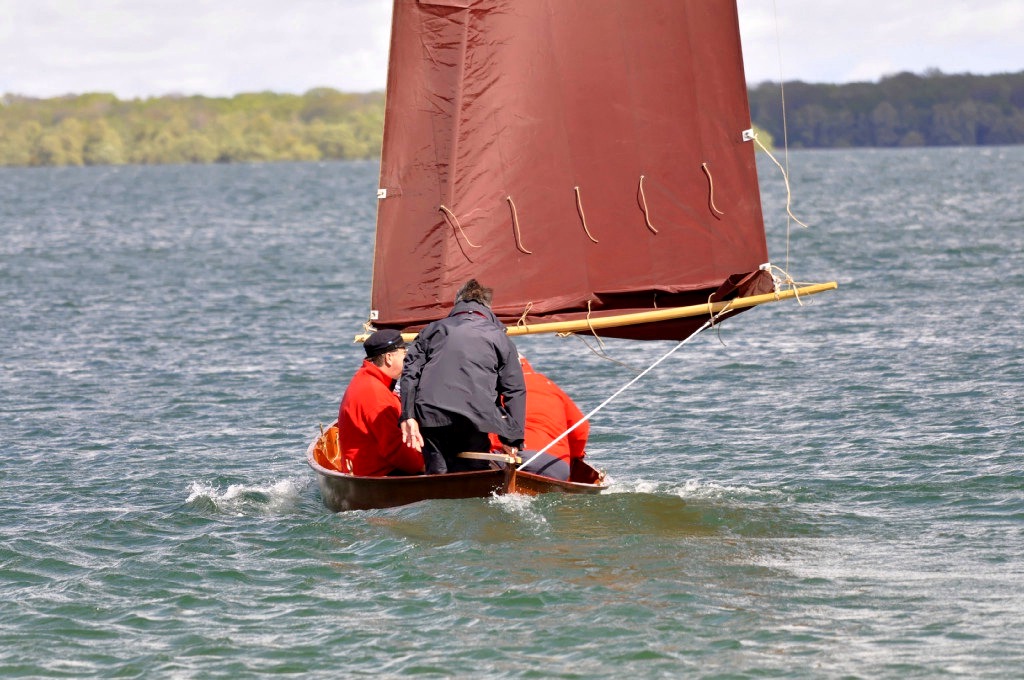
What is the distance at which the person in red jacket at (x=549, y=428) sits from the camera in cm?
1142

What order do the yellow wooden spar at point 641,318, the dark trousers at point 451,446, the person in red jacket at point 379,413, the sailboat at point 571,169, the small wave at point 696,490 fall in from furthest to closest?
the sailboat at point 571,169
the small wave at point 696,490
the yellow wooden spar at point 641,318
the person in red jacket at point 379,413
the dark trousers at point 451,446

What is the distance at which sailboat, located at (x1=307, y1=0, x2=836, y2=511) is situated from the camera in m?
12.7

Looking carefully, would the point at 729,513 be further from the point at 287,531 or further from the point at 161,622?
the point at 161,622

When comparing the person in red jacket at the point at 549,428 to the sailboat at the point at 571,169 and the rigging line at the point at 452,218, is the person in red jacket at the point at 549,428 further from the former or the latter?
the rigging line at the point at 452,218

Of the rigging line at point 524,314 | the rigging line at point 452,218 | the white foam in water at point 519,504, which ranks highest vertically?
the rigging line at point 452,218

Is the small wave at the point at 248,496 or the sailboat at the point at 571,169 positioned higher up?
the sailboat at the point at 571,169

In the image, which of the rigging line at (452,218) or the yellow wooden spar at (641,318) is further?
the rigging line at (452,218)

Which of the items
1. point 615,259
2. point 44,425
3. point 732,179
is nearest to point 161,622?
point 615,259

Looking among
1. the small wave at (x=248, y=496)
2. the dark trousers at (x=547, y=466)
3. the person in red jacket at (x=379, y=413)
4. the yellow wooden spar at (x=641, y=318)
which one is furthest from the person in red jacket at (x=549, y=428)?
the small wave at (x=248, y=496)

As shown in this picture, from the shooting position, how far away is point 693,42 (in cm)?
1280

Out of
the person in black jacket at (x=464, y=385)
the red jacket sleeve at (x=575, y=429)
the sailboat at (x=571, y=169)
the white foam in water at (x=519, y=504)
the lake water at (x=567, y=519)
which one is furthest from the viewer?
the sailboat at (x=571, y=169)

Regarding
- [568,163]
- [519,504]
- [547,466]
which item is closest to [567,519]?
[547,466]

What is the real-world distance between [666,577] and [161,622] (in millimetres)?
3531

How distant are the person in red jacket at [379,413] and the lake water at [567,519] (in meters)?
0.53
